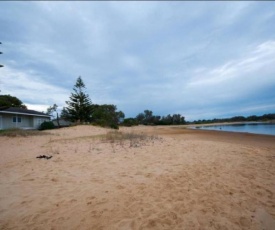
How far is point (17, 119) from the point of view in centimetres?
2628

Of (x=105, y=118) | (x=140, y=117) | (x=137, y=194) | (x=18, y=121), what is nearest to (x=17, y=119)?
(x=18, y=121)

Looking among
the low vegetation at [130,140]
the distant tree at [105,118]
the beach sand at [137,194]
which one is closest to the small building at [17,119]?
the distant tree at [105,118]

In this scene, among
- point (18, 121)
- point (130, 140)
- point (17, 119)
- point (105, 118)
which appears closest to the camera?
point (130, 140)

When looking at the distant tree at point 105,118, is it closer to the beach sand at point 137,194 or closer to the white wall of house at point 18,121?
the white wall of house at point 18,121

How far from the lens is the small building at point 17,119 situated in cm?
2395

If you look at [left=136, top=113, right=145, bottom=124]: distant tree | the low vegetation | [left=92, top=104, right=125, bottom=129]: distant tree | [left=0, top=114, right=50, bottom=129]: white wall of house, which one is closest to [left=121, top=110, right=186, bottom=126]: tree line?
[left=136, top=113, right=145, bottom=124]: distant tree

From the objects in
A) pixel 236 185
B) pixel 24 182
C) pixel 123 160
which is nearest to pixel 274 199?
pixel 236 185

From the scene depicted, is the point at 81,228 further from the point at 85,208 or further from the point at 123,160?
the point at 123,160

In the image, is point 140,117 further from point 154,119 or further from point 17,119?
point 17,119

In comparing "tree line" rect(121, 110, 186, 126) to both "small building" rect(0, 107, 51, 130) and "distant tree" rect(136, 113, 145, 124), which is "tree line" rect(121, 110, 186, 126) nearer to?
"distant tree" rect(136, 113, 145, 124)

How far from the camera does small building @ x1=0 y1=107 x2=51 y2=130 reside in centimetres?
2395

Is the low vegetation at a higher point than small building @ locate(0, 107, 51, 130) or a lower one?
lower

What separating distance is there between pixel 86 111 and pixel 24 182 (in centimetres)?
3660

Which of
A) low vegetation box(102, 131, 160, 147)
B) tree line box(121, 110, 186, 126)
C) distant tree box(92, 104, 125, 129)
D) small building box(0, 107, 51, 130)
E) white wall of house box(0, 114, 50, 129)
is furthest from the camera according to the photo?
tree line box(121, 110, 186, 126)
